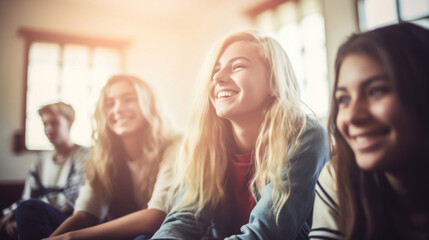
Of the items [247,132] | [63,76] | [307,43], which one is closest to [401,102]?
[247,132]

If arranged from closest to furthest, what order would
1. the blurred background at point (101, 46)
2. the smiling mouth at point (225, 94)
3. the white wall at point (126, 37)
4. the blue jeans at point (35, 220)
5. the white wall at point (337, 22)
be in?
the smiling mouth at point (225, 94)
the blue jeans at point (35, 220)
the white wall at point (337, 22)
the blurred background at point (101, 46)
the white wall at point (126, 37)

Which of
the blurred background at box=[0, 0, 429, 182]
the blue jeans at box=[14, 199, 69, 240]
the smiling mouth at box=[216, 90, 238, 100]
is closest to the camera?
the smiling mouth at box=[216, 90, 238, 100]

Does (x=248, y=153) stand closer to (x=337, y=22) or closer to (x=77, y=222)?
(x=77, y=222)

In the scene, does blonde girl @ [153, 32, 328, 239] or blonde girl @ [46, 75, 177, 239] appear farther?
blonde girl @ [46, 75, 177, 239]

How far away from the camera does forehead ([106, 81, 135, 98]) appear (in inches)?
43.2

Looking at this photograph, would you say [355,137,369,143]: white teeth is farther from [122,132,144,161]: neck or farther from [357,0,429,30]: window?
[357,0,429,30]: window

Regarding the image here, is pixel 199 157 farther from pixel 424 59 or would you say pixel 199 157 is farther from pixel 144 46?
pixel 144 46

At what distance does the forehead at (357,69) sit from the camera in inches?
17.3

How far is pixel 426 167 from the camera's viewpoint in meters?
0.42

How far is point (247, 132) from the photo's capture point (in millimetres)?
778

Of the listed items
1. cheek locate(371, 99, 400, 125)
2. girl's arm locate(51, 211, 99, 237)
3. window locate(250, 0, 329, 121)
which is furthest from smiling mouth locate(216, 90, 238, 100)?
window locate(250, 0, 329, 121)

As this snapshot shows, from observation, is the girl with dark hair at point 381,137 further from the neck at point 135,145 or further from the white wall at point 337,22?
the white wall at point 337,22

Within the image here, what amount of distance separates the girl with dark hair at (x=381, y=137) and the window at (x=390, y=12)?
130 cm

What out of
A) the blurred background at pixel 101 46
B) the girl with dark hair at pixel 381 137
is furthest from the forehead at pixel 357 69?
the blurred background at pixel 101 46
